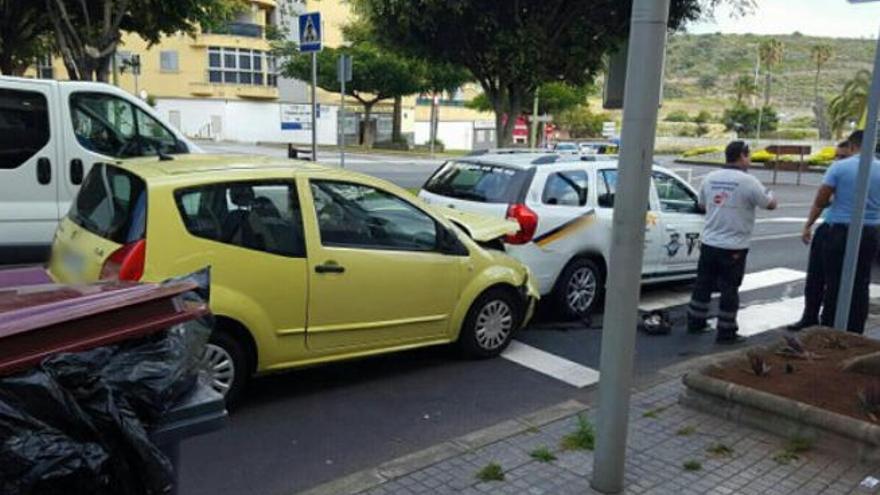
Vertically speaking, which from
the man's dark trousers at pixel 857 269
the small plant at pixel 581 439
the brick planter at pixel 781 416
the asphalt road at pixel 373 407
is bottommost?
the asphalt road at pixel 373 407

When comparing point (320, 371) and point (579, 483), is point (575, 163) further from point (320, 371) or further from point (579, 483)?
point (579, 483)

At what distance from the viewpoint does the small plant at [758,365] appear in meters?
4.99

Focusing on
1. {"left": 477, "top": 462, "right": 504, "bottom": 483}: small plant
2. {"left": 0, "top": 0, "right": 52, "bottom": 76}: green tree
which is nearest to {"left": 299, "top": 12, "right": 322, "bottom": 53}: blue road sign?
{"left": 0, "top": 0, "right": 52, "bottom": 76}: green tree

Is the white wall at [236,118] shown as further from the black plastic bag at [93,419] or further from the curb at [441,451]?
the black plastic bag at [93,419]

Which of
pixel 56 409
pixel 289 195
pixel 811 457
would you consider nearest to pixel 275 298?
pixel 289 195

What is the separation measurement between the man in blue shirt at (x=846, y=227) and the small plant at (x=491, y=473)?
386 centimetres

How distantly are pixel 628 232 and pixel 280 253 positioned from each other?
91.2 inches

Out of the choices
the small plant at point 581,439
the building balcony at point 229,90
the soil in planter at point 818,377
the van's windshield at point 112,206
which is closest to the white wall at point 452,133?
the building balcony at point 229,90

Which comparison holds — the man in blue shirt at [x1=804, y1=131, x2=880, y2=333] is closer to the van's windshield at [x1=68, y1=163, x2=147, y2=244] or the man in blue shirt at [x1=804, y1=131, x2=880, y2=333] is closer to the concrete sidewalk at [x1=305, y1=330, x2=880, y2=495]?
the concrete sidewalk at [x1=305, y1=330, x2=880, y2=495]

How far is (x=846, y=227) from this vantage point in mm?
6395

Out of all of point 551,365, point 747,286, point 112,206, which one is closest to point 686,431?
point 551,365

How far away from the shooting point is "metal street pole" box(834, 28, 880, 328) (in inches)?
199

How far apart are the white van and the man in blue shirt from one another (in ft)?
22.0

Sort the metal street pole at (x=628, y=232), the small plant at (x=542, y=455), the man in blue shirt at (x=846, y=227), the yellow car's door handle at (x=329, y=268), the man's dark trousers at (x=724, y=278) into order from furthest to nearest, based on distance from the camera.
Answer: the man's dark trousers at (x=724, y=278) → the man in blue shirt at (x=846, y=227) → the yellow car's door handle at (x=329, y=268) → the small plant at (x=542, y=455) → the metal street pole at (x=628, y=232)
